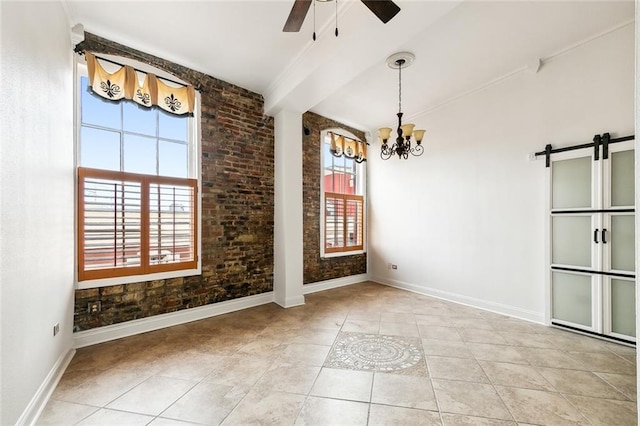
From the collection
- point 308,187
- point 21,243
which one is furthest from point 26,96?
point 308,187

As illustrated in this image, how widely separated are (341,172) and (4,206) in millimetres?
4772

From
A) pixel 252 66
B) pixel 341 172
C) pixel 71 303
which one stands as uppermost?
pixel 252 66

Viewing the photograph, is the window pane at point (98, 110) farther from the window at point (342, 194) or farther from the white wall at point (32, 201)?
the window at point (342, 194)

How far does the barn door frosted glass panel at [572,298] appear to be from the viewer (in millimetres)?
3057

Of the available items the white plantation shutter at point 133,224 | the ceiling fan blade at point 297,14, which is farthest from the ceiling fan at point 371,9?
the white plantation shutter at point 133,224

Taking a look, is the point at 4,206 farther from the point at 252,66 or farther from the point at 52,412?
the point at 252,66

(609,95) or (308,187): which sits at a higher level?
(609,95)

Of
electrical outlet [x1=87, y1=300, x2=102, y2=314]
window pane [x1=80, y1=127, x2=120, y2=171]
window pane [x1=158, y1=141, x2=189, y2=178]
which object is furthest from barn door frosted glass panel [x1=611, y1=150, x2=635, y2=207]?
electrical outlet [x1=87, y1=300, x2=102, y2=314]

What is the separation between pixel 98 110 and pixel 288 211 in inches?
102

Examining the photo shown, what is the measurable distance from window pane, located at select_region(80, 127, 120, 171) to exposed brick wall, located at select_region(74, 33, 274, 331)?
933 millimetres

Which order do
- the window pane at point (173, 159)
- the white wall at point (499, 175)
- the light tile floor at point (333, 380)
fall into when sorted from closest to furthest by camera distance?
1. the light tile floor at point (333, 380)
2. the white wall at point (499, 175)
3. the window pane at point (173, 159)

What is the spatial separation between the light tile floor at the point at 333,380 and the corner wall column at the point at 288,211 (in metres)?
0.83

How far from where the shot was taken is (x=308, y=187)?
489 centimetres

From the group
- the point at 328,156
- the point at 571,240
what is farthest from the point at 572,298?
the point at 328,156
